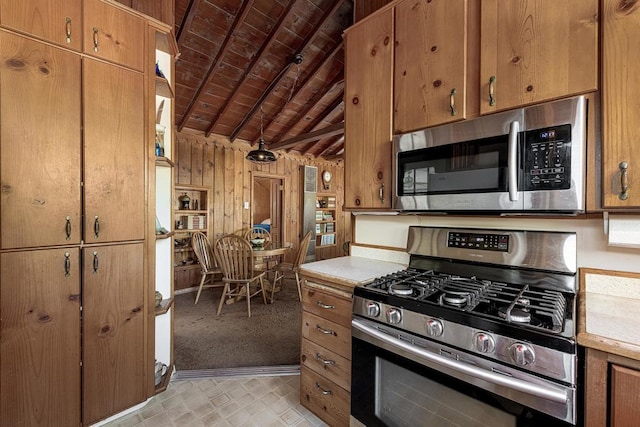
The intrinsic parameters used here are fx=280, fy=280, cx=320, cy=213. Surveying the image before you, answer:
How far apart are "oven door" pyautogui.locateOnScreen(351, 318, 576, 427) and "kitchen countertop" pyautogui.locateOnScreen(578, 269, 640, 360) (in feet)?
0.53

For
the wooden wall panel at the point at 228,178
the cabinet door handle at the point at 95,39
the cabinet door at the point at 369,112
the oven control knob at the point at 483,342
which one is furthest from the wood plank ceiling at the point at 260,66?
the oven control knob at the point at 483,342

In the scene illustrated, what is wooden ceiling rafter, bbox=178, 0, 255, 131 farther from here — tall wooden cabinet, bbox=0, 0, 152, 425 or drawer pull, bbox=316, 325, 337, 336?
drawer pull, bbox=316, 325, 337, 336

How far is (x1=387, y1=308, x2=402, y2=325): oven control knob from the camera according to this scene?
1.13 m

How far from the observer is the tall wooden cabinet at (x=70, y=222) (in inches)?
52.0

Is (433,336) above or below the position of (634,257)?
below

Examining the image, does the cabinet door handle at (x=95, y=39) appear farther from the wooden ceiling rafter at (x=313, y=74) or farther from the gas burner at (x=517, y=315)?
the wooden ceiling rafter at (x=313, y=74)

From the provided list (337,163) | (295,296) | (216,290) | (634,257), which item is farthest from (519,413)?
(337,163)

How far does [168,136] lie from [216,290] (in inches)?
120

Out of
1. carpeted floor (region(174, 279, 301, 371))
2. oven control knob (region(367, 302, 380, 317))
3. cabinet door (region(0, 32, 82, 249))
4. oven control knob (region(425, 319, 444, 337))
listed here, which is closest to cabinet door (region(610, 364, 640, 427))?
oven control knob (region(425, 319, 444, 337))

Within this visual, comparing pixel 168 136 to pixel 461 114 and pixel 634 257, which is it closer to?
pixel 461 114

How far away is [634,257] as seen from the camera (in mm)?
1123

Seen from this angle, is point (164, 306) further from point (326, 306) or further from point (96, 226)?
point (326, 306)

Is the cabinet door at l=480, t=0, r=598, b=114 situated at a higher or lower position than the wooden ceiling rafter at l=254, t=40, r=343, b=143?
lower

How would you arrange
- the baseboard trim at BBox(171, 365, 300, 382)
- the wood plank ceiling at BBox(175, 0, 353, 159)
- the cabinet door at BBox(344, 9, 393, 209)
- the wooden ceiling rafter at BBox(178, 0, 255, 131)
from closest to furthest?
the cabinet door at BBox(344, 9, 393, 209), the baseboard trim at BBox(171, 365, 300, 382), the wooden ceiling rafter at BBox(178, 0, 255, 131), the wood plank ceiling at BBox(175, 0, 353, 159)
